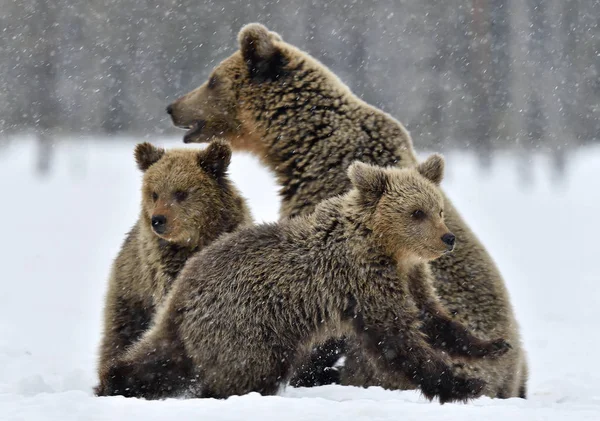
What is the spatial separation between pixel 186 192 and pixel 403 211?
5.28ft

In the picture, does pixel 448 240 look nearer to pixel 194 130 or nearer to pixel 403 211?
pixel 403 211

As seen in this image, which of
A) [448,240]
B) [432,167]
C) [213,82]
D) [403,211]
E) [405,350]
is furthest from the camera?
[213,82]

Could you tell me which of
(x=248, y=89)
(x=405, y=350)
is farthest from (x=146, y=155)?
(x=405, y=350)

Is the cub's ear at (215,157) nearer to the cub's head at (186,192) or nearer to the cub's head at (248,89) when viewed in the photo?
the cub's head at (186,192)

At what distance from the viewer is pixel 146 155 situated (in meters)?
6.95

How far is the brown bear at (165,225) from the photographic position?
6.63m

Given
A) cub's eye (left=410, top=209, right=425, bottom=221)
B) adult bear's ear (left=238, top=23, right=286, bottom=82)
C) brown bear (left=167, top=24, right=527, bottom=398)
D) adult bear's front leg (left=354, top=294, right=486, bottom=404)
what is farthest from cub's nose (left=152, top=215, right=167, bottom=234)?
adult bear's ear (left=238, top=23, right=286, bottom=82)

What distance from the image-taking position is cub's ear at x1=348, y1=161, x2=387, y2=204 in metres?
6.09

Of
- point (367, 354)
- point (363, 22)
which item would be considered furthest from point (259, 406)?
point (363, 22)

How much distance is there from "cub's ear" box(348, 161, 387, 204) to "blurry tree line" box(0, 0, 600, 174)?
19004mm

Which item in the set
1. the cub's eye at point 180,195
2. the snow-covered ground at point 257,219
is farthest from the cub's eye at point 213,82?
the cub's eye at point 180,195

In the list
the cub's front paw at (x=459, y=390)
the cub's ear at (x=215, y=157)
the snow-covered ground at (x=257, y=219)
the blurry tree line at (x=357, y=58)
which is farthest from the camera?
the blurry tree line at (x=357, y=58)

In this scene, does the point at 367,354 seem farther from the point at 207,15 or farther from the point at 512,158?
the point at 512,158

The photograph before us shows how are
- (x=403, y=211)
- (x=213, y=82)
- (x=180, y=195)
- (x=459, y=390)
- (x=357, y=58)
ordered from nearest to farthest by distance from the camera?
(x=459, y=390)
(x=403, y=211)
(x=180, y=195)
(x=213, y=82)
(x=357, y=58)
